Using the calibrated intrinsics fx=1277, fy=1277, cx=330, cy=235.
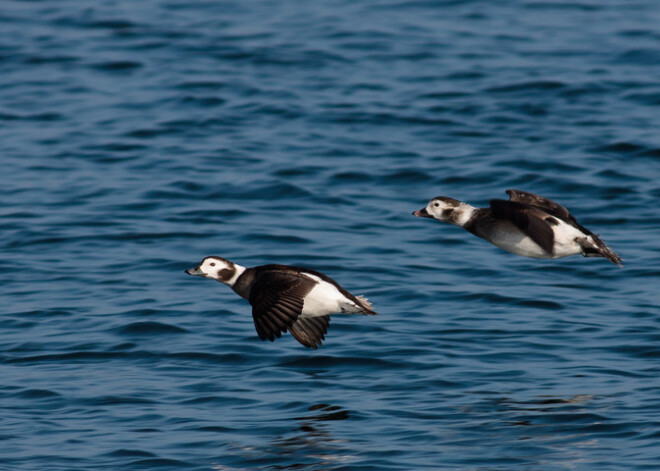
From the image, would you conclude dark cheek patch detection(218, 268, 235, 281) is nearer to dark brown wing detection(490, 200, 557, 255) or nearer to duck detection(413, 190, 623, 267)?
duck detection(413, 190, 623, 267)

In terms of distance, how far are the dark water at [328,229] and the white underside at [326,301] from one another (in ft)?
3.59

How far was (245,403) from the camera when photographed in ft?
40.4

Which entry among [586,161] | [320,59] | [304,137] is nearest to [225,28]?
[320,59]

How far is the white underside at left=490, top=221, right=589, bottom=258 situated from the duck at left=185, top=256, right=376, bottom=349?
4.90 ft

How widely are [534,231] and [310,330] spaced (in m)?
2.35

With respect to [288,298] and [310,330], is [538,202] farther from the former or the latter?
[288,298]

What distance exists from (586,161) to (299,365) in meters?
9.40

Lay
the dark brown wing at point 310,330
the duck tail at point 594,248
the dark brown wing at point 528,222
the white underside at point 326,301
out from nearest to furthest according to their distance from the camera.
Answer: the white underside at point 326,301 < the dark brown wing at point 528,222 < the duck tail at point 594,248 < the dark brown wing at point 310,330

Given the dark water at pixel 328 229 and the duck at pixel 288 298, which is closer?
the duck at pixel 288 298

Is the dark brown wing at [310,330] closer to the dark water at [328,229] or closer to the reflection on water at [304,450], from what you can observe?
the dark water at [328,229]

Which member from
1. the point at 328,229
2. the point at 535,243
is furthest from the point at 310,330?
the point at 328,229

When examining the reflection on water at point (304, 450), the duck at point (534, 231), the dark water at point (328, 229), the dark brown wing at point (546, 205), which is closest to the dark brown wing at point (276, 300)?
the reflection on water at point (304, 450)

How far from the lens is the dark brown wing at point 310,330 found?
Result: 12180 mm

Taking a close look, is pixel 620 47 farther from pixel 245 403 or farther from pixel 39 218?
pixel 245 403
